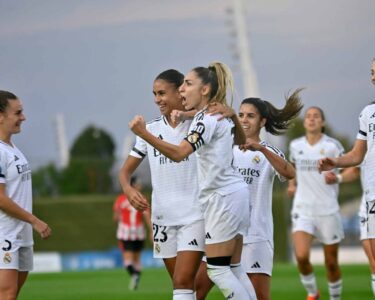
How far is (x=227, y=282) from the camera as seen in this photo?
802cm

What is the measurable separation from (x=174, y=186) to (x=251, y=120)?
1426 mm

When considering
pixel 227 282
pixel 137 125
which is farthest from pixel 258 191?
pixel 137 125

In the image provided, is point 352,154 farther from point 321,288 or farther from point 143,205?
point 321,288

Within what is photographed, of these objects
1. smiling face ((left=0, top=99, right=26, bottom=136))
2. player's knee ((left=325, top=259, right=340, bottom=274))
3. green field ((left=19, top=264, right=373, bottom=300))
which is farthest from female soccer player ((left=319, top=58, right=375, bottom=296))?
green field ((left=19, top=264, right=373, bottom=300))

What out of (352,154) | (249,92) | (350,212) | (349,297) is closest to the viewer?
(352,154)

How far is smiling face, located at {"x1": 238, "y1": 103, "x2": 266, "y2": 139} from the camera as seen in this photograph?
383 inches

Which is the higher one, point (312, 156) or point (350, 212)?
point (312, 156)

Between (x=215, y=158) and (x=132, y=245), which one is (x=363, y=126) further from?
(x=132, y=245)

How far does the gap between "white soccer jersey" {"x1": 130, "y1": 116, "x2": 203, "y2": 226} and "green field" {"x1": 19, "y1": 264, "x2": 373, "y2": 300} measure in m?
7.04

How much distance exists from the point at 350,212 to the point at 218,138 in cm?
2710

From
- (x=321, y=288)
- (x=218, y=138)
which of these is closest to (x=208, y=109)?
(x=218, y=138)

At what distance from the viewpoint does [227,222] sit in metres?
8.05

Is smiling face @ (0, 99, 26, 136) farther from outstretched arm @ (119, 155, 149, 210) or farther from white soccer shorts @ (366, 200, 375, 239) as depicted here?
white soccer shorts @ (366, 200, 375, 239)

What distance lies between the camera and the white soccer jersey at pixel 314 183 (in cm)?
1415
